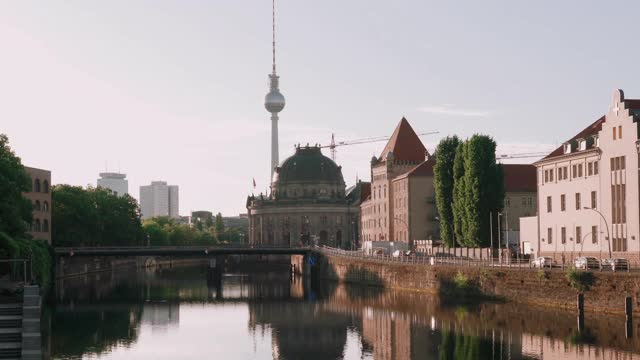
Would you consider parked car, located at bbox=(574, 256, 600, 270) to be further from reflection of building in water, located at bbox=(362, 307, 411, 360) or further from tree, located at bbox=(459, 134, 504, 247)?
tree, located at bbox=(459, 134, 504, 247)

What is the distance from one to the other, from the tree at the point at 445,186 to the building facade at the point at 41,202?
57994mm

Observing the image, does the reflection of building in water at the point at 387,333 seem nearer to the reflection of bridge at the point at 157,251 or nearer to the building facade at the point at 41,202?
the reflection of bridge at the point at 157,251

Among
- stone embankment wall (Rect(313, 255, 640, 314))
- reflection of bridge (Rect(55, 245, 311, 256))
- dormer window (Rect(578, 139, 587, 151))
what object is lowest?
stone embankment wall (Rect(313, 255, 640, 314))

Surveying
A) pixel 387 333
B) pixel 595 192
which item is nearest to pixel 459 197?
pixel 595 192

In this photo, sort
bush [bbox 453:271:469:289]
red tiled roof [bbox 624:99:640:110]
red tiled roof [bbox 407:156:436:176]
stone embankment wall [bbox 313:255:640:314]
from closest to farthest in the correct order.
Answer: stone embankment wall [bbox 313:255:640:314] < red tiled roof [bbox 624:99:640:110] < bush [bbox 453:271:469:289] < red tiled roof [bbox 407:156:436:176]

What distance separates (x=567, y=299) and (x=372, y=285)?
54.2 m

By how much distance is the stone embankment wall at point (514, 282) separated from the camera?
82938 millimetres

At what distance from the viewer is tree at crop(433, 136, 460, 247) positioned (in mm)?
139875

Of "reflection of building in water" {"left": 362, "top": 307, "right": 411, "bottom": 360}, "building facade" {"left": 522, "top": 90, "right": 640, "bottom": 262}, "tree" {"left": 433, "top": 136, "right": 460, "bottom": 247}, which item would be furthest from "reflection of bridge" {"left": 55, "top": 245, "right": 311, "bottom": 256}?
"reflection of building in water" {"left": 362, "top": 307, "right": 411, "bottom": 360}

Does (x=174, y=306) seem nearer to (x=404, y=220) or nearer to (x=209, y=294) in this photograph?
(x=209, y=294)

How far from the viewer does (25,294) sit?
54.4m

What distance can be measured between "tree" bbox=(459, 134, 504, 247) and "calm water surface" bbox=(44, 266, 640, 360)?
11.3 meters

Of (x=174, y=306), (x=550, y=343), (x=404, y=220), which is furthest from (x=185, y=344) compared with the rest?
(x=404, y=220)

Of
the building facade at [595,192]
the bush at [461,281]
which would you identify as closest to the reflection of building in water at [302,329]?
the bush at [461,281]
